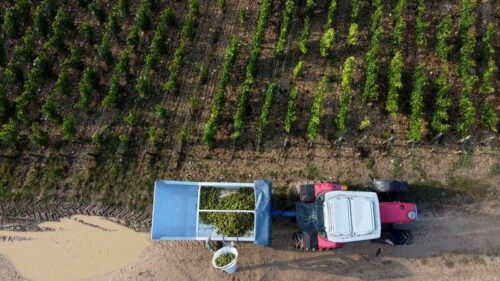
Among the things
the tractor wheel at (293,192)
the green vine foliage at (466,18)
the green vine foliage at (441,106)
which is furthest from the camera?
the green vine foliage at (466,18)

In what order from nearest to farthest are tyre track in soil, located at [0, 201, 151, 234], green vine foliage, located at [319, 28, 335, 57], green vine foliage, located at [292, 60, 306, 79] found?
tyre track in soil, located at [0, 201, 151, 234] → green vine foliage, located at [292, 60, 306, 79] → green vine foliage, located at [319, 28, 335, 57]

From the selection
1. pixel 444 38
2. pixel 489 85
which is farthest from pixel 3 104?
pixel 489 85

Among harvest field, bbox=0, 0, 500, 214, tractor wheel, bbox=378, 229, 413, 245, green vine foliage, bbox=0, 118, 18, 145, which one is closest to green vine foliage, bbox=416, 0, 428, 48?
harvest field, bbox=0, 0, 500, 214

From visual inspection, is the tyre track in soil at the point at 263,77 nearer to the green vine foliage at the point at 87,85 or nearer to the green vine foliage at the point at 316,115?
the green vine foliage at the point at 316,115

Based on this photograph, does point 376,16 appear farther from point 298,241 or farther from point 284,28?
point 298,241

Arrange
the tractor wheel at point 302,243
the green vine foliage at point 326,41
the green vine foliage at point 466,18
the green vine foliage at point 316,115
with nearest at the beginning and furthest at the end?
the tractor wheel at point 302,243 → the green vine foliage at point 316,115 → the green vine foliage at point 326,41 → the green vine foliage at point 466,18

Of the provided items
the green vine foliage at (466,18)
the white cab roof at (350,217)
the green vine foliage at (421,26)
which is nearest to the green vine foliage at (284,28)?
the green vine foliage at (421,26)

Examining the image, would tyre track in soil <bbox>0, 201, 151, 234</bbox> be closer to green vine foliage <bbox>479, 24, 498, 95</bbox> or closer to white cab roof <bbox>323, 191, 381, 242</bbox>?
white cab roof <bbox>323, 191, 381, 242</bbox>
